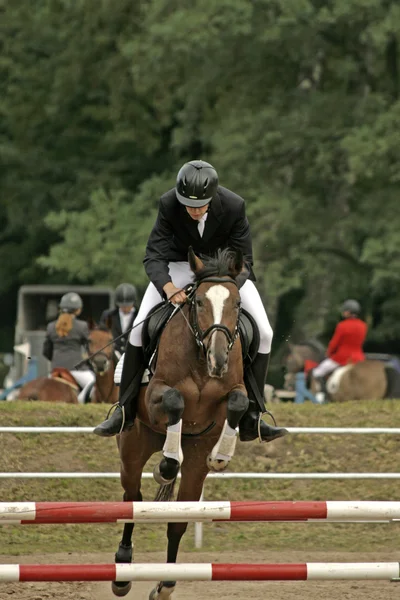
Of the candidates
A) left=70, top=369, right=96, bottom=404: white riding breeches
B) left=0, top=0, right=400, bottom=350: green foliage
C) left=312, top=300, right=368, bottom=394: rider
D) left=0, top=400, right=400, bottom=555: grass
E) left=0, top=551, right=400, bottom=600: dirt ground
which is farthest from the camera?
left=0, top=0, right=400, bottom=350: green foliage

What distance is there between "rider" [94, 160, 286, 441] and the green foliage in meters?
16.7

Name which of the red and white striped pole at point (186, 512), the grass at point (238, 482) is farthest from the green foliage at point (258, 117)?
the red and white striped pole at point (186, 512)

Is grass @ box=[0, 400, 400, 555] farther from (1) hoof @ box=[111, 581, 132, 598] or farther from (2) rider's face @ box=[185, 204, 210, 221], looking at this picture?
(2) rider's face @ box=[185, 204, 210, 221]

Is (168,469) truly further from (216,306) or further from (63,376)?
(63,376)

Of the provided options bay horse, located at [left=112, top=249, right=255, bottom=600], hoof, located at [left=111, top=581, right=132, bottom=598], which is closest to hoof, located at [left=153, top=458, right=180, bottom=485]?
bay horse, located at [left=112, top=249, right=255, bottom=600]

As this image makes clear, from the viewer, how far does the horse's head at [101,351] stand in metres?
15.3

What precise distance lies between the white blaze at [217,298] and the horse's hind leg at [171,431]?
1.78 ft

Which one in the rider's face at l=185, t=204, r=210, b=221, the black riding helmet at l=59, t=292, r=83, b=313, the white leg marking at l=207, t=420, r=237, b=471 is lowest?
the white leg marking at l=207, t=420, r=237, b=471

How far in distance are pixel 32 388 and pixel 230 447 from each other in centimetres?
806

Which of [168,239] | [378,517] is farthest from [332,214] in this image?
[378,517]

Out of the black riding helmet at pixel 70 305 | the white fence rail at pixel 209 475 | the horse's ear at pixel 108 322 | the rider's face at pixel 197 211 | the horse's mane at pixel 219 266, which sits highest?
the rider's face at pixel 197 211

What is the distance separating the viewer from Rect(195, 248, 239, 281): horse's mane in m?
8.69

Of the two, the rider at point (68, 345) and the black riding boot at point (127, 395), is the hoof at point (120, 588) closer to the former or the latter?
the black riding boot at point (127, 395)

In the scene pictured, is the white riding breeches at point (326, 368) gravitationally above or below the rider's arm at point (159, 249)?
below
